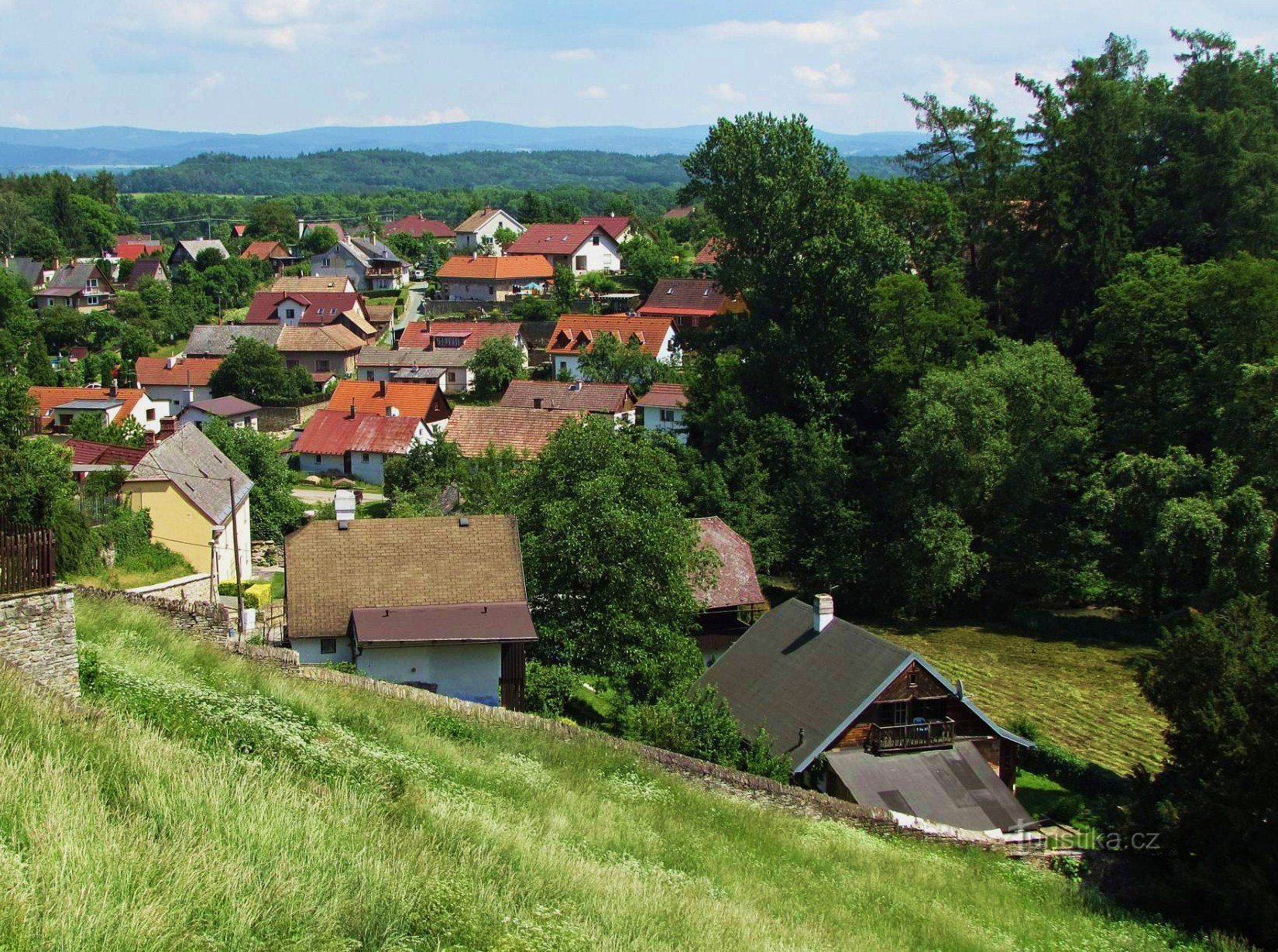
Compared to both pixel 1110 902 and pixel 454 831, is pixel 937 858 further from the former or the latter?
pixel 454 831

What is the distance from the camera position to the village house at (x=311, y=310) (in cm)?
8100

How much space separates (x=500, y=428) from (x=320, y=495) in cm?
773

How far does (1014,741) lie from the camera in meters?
23.2

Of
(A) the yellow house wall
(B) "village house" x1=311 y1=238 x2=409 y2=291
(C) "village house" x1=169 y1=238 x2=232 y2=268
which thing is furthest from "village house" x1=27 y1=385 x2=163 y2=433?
(C) "village house" x1=169 y1=238 x2=232 y2=268

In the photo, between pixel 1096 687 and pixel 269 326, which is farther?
pixel 269 326

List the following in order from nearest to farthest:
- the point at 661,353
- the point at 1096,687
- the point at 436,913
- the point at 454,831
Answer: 1. the point at 436,913
2. the point at 454,831
3. the point at 1096,687
4. the point at 661,353

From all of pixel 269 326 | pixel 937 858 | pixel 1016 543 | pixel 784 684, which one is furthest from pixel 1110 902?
pixel 269 326

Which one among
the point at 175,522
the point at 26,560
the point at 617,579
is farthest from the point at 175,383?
the point at 26,560

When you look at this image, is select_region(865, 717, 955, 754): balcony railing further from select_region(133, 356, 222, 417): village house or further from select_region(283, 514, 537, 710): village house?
select_region(133, 356, 222, 417): village house

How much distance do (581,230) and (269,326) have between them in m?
33.8

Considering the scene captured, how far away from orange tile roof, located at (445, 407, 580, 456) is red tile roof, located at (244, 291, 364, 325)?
32.3 m

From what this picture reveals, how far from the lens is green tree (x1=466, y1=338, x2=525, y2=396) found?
65875 mm

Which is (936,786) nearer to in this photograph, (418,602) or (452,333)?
(418,602)

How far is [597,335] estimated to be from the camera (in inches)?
2630
